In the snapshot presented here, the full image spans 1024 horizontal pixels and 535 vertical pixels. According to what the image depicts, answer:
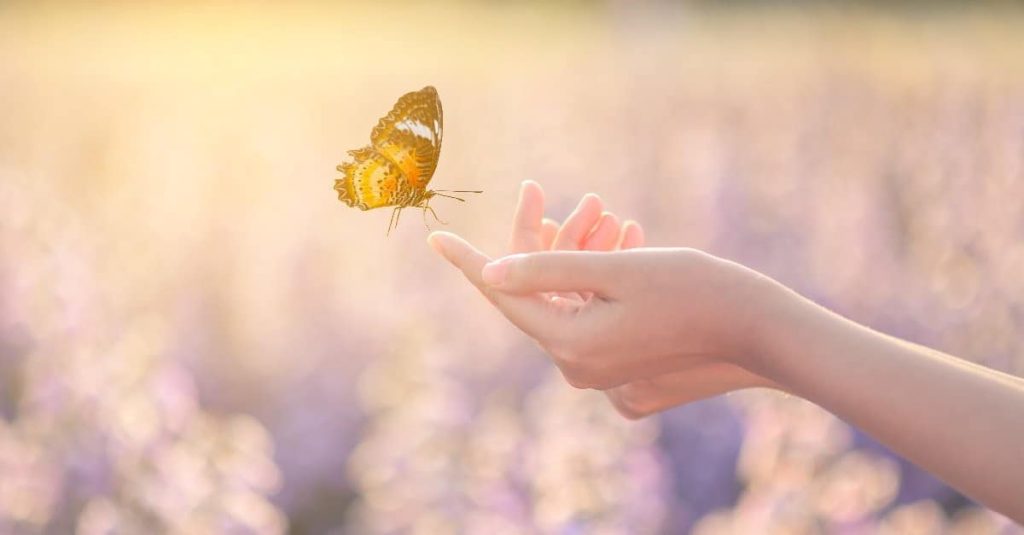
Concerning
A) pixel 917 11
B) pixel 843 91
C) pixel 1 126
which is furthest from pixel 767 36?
pixel 1 126

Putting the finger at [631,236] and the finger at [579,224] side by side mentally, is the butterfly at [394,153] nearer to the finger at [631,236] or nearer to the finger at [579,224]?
the finger at [579,224]

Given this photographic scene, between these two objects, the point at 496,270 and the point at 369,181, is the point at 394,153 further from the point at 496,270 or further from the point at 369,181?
the point at 496,270

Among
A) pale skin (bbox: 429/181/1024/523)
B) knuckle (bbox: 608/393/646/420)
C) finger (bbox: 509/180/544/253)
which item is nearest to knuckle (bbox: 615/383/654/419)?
knuckle (bbox: 608/393/646/420)

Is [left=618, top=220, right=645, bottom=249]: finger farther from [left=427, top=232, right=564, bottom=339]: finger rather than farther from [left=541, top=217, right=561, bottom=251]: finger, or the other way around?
[left=427, top=232, right=564, bottom=339]: finger

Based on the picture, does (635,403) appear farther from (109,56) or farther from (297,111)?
(109,56)

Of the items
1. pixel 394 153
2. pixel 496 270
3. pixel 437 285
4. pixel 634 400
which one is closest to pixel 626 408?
pixel 634 400

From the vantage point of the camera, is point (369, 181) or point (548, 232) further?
point (548, 232)
